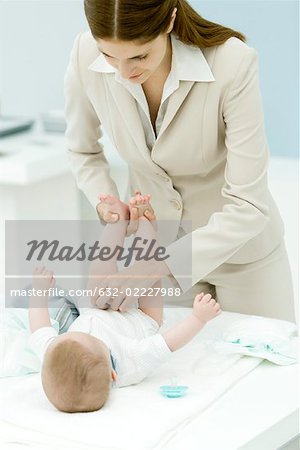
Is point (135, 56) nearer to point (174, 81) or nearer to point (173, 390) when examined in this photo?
point (174, 81)

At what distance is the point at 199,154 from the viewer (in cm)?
211

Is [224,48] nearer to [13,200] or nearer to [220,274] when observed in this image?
Result: [220,274]

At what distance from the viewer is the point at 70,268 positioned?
354cm

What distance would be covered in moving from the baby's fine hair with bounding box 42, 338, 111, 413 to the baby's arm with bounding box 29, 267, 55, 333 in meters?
0.24

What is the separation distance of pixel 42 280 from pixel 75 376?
1.31ft

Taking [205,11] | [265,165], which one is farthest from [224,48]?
[205,11]

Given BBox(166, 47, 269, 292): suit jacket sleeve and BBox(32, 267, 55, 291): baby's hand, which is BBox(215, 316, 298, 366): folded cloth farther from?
BBox(32, 267, 55, 291): baby's hand

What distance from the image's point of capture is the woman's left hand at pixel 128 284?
195 centimetres

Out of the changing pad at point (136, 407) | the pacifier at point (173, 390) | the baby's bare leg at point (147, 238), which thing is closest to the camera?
the changing pad at point (136, 407)

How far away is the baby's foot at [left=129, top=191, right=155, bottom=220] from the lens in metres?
2.08

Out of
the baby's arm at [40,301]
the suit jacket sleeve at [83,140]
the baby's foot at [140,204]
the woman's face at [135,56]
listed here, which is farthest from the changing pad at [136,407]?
the woman's face at [135,56]

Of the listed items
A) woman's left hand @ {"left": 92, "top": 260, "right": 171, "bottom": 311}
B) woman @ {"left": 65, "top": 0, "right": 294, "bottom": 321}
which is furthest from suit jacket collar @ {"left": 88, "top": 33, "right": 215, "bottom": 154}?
woman's left hand @ {"left": 92, "top": 260, "right": 171, "bottom": 311}

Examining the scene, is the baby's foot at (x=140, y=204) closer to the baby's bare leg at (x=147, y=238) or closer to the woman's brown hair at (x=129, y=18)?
the baby's bare leg at (x=147, y=238)

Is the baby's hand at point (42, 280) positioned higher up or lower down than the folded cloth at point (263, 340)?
higher up
